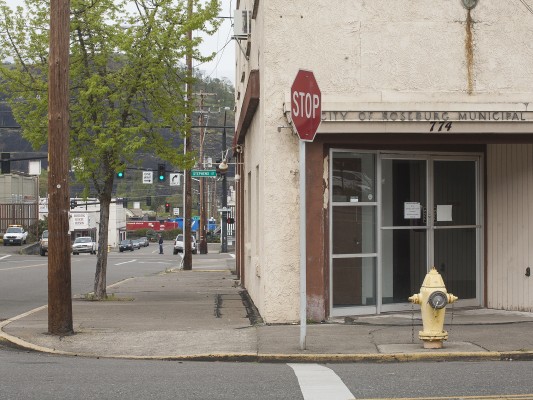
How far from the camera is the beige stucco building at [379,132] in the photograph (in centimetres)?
1346

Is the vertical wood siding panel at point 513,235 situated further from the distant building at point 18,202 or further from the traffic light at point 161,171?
the distant building at point 18,202

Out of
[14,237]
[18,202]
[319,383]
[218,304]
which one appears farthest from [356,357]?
[18,202]

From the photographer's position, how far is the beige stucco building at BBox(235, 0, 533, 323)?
1346cm

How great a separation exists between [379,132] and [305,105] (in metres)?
2.81

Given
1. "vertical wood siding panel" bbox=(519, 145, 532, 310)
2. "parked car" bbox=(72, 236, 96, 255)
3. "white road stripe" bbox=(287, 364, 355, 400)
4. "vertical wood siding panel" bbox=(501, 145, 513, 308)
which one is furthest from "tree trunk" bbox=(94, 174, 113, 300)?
"parked car" bbox=(72, 236, 96, 255)

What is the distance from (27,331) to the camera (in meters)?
13.4

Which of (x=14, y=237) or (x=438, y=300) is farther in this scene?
(x=14, y=237)

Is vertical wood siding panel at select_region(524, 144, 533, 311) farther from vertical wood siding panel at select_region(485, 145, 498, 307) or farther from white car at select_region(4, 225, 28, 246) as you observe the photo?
white car at select_region(4, 225, 28, 246)

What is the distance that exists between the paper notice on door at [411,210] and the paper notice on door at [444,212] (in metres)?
0.41

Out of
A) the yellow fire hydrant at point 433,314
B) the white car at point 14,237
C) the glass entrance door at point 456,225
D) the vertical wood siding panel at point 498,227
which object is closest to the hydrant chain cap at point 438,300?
the yellow fire hydrant at point 433,314

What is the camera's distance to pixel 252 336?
12180 millimetres

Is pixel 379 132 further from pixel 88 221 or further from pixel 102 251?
pixel 88 221

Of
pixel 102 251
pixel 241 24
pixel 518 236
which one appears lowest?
pixel 102 251

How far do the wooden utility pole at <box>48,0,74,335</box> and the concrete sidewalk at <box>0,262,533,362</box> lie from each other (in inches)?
15.9
